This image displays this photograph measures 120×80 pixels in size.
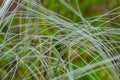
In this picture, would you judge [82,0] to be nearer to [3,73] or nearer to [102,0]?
[102,0]

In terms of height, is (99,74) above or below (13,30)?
below

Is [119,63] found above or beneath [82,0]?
beneath

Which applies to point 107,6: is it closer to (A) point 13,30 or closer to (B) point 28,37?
(A) point 13,30

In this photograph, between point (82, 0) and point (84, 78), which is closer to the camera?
point (84, 78)

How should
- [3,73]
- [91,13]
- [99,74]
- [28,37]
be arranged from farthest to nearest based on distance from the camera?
[91,13]
[99,74]
[3,73]
[28,37]

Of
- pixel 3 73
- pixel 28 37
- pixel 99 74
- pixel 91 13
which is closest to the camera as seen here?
pixel 28 37

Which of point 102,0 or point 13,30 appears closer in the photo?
point 13,30

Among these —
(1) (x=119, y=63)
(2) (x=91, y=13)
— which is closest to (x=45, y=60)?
(1) (x=119, y=63)

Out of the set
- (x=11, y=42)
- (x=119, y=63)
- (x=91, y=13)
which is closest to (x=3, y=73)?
(x=11, y=42)

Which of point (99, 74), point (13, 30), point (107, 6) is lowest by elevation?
point (99, 74)
